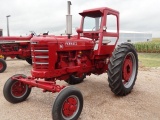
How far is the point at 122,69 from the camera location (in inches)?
207

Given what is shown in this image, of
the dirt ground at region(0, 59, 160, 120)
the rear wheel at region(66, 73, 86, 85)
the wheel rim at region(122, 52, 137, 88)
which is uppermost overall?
the wheel rim at region(122, 52, 137, 88)

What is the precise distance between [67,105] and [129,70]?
2.42 meters

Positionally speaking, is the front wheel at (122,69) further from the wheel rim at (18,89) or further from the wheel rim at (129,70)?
the wheel rim at (18,89)

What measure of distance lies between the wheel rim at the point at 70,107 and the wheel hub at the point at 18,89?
5.30ft

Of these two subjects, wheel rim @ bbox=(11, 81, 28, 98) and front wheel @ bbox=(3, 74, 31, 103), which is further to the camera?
wheel rim @ bbox=(11, 81, 28, 98)

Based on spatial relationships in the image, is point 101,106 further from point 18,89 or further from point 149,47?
point 149,47

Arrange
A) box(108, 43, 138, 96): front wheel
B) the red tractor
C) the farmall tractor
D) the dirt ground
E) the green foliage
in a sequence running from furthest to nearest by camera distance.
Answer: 1. the green foliage
2. the red tractor
3. box(108, 43, 138, 96): front wheel
4. the dirt ground
5. the farmall tractor

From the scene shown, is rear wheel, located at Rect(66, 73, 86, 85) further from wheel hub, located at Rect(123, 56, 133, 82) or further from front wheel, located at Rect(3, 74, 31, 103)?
front wheel, located at Rect(3, 74, 31, 103)

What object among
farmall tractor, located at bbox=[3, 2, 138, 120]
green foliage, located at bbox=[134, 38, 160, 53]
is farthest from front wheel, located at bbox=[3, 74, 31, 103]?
green foliage, located at bbox=[134, 38, 160, 53]

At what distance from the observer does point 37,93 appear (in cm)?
561

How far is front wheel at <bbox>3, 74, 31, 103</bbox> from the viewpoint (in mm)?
4742

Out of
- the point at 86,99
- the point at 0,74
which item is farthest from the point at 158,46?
the point at 86,99

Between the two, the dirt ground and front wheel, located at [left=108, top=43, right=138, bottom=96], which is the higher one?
front wheel, located at [left=108, top=43, right=138, bottom=96]

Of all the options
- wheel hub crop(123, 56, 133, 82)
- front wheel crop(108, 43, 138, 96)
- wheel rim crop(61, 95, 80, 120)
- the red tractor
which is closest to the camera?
wheel rim crop(61, 95, 80, 120)
